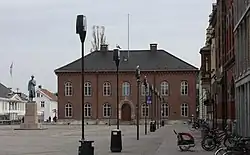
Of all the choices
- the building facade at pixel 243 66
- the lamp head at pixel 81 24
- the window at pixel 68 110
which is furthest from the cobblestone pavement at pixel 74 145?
the window at pixel 68 110

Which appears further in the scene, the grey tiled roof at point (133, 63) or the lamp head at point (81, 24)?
the grey tiled roof at point (133, 63)

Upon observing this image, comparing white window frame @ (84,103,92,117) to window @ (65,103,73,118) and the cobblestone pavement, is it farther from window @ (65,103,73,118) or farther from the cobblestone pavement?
the cobblestone pavement

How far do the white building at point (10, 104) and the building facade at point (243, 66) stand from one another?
10491 centimetres

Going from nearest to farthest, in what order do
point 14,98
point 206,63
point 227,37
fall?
point 227,37 < point 206,63 < point 14,98

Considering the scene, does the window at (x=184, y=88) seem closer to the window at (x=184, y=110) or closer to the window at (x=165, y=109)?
the window at (x=184, y=110)

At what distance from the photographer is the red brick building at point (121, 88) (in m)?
120

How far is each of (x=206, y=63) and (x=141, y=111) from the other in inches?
1766

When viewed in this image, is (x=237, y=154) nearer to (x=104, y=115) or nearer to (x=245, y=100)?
(x=245, y=100)

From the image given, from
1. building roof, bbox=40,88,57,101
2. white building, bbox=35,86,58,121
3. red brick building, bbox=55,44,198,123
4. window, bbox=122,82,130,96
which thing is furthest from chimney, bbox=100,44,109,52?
building roof, bbox=40,88,57,101

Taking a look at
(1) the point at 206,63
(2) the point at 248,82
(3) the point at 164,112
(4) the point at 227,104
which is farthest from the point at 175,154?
(3) the point at 164,112

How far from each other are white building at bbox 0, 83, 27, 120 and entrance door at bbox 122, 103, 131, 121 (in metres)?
29.4

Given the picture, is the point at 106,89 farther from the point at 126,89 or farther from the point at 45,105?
the point at 45,105

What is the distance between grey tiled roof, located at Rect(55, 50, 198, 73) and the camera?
120438 millimetres

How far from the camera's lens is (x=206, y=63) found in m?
76.8
